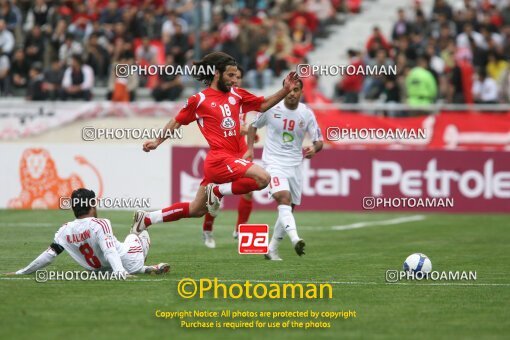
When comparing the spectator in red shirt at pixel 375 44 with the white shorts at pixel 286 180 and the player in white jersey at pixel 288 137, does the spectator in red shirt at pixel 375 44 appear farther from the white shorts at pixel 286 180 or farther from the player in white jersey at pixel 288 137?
the white shorts at pixel 286 180

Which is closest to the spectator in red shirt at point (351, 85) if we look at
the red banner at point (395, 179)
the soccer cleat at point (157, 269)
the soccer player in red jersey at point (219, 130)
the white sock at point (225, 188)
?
the red banner at point (395, 179)

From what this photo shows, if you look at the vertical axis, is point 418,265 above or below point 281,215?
below

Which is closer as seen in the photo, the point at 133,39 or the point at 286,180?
the point at 286,180

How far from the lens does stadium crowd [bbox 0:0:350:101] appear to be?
29430 millimetres

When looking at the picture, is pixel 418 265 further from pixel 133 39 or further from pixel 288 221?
pixel 133 39

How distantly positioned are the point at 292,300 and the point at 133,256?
2.28 meters

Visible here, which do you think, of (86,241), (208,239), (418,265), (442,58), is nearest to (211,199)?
(86,241)

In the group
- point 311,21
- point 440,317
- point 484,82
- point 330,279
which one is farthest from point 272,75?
point 440,317

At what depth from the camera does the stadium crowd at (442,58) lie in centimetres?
2719

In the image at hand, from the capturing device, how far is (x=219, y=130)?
1440 cm

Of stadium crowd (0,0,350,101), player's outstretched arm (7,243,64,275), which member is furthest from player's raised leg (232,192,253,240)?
stadium crowd (0,0,350,101)

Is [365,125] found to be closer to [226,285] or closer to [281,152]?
[281,152]

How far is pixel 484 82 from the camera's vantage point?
27.3 meters

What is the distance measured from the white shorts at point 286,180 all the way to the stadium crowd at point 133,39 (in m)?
12.9
